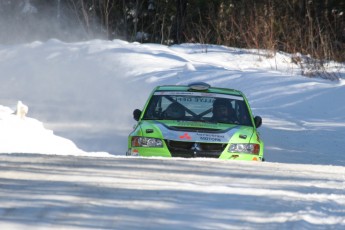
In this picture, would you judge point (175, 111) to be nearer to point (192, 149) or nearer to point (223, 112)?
point (223, 112)

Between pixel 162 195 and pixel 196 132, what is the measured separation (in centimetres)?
410

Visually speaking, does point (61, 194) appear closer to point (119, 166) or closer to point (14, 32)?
point (119, 166)

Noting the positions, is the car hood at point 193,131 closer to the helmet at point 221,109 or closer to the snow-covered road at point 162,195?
the helmet at point 221,109

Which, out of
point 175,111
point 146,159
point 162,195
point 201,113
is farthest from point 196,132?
point 162,195

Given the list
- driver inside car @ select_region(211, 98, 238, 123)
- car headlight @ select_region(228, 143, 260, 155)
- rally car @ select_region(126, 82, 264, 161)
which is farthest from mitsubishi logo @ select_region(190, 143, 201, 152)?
driver inside car @ select_region(211, 98, 238, 123)

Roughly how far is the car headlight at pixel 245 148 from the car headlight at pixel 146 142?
2.75ft

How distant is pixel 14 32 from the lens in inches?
2148

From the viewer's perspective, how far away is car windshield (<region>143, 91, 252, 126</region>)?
524 inches

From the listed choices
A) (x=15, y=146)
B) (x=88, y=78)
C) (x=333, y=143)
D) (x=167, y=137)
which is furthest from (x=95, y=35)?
(x=167, y=137)

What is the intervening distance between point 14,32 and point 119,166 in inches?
1793

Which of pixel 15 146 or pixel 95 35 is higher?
pixel 95 35

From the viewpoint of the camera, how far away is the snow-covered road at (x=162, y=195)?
725cm

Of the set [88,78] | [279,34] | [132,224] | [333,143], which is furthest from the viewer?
[279,34]

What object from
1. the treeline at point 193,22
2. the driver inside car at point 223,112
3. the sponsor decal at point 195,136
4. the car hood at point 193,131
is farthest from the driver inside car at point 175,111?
the treeline at point 193,22
